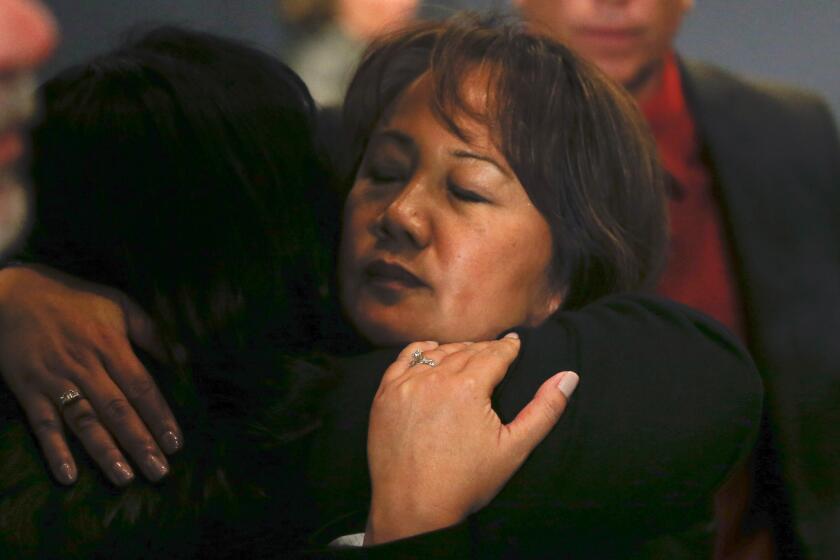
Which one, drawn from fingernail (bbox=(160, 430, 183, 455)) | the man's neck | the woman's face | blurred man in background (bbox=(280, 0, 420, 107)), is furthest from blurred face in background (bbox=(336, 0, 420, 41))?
fingernail (bbox=(160, 430, 183, 455))

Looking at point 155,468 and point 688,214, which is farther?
point 688,214

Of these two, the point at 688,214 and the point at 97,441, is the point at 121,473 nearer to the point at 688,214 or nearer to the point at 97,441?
the point at 97,441

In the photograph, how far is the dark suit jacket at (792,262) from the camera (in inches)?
38.9

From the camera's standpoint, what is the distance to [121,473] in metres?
0.78

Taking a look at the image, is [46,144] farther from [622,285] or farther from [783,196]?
[783,196]

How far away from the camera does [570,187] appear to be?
36.6 inches

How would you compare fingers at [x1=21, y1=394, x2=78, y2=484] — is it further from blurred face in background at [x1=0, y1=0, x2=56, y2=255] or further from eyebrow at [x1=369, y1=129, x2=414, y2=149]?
eyebrow at [x1=369, y1=129, x2=414, y2=149]

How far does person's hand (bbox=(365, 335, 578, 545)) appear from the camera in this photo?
2.53 ft

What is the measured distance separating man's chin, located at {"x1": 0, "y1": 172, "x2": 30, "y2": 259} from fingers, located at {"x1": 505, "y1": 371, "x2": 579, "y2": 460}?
1.50ft

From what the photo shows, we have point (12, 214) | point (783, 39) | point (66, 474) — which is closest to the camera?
point (66, 474)

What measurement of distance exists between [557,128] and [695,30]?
20 centimetres

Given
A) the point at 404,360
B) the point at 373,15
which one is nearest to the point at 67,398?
the point at 404,360

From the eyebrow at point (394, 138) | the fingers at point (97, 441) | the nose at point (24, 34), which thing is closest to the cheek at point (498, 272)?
the eyebrow at point (394, 138)

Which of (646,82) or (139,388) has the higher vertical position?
(646,82)
